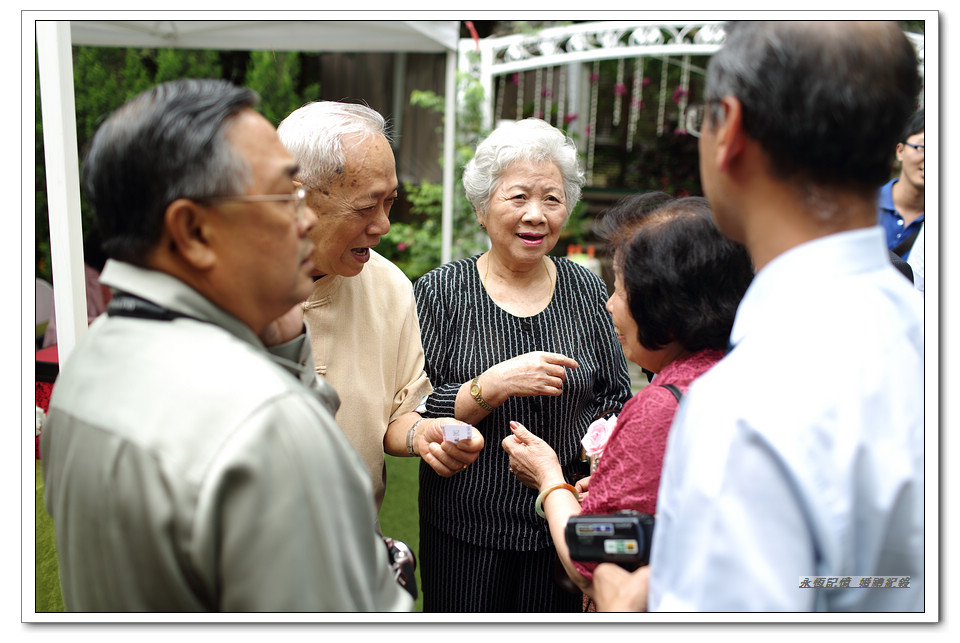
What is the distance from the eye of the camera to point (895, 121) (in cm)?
108

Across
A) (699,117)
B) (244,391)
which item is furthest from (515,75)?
(244,391)

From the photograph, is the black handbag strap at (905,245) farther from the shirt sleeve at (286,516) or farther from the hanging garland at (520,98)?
the hanging garland at (520,98)

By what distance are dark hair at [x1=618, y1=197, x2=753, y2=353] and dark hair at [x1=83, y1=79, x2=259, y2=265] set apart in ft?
2.88

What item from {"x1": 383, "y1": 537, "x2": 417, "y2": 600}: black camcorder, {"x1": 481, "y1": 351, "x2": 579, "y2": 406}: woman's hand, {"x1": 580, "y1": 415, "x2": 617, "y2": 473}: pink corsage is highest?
{"x1": 481, "y1": 351, "x2": 579, "y2": 406}: woman's hand

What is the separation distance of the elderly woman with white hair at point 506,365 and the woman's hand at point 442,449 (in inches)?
6.8

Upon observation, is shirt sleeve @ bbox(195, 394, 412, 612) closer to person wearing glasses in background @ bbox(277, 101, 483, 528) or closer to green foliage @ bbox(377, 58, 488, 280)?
person wearing glasses in background @ bbox(277, 101, 483, 528)

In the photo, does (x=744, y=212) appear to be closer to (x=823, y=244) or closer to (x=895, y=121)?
(x=823, y=244)

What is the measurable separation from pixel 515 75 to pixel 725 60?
6654mm

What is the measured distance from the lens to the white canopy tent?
76.6 inches

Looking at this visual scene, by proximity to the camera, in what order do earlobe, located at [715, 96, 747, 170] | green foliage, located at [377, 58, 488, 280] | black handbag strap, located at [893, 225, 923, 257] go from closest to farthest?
earlobe, located at [715, 96, 747, 170] → black handbag strap, located at [893, 225, 923, 257] → green foliage, located at [377, 58, 488, 280]

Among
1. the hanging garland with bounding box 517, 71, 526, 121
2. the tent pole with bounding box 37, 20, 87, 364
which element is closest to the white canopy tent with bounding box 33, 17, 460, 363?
the tent pole with bounding box 37, 20, 87, 364

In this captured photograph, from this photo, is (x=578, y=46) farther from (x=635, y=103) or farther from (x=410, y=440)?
(x=410, y=440)

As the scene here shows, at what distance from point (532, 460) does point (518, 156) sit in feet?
3.40
